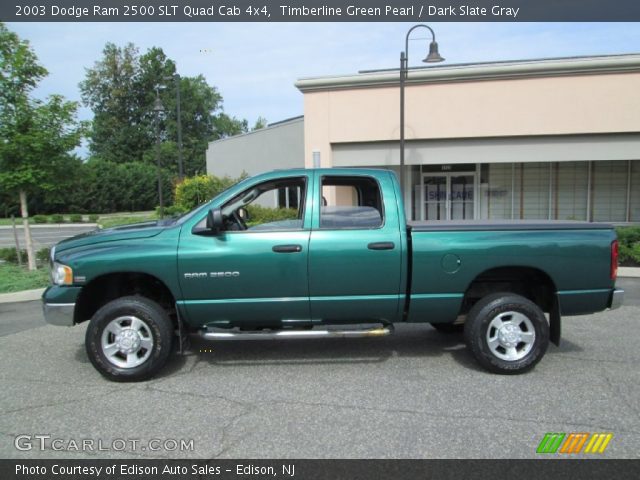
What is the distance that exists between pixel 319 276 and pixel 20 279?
864 cm

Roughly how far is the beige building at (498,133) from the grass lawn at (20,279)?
30.0 ft

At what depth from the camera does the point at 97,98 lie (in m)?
67.2

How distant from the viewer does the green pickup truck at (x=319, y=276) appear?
4641 millimetres

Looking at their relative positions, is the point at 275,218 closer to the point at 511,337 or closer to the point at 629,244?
the point at 511,337

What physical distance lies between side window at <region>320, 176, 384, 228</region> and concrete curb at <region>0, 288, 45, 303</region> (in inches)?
269

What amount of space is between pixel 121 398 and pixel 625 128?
629 inches

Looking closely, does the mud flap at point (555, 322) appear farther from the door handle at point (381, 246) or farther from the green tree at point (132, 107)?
the green tree at point (132, 107)

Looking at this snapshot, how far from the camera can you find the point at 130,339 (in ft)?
15.3

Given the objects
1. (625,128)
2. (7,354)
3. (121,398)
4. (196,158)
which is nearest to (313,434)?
(121,398)

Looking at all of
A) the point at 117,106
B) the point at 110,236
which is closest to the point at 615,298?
the point at 110,236

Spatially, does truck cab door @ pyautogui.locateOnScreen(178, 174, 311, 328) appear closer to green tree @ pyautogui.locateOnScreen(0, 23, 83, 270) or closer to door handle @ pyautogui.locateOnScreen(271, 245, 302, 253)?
door handle @ pyautogui.locateOnScreen(271, 245, 302, 253)
